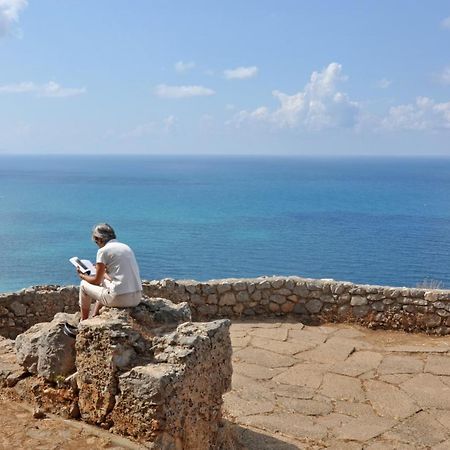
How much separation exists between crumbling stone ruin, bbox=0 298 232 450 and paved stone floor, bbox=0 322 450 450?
188 millimetres

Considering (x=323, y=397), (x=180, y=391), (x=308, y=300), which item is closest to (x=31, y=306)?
(x=308, y=300)

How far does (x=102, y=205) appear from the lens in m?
83.1

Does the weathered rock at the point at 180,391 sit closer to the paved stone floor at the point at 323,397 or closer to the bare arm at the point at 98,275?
the paved stone floor at the point at 323,397

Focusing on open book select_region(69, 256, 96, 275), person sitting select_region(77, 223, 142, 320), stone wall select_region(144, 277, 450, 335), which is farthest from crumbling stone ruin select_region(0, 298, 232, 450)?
stone wall select_region(144, 277, 450, 335)

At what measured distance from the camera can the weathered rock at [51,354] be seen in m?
5.37

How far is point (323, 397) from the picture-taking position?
7246mm

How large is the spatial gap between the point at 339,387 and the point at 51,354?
3.85 m

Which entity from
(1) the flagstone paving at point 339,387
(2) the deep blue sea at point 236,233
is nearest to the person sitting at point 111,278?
(1) the flagstone paving at point 339,387

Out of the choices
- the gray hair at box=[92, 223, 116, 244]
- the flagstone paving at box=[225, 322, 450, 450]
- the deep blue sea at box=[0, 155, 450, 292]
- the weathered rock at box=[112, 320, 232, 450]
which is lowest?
the deep blue sea at box=[0, 155, 450, 292]

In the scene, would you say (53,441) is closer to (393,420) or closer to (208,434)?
(208,434)

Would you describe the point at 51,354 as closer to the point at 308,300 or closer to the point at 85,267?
the point at 85,267

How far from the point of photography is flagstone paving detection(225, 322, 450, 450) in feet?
20.5

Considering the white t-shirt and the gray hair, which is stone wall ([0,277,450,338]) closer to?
the gray hair

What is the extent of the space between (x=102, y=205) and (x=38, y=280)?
44.4 m
